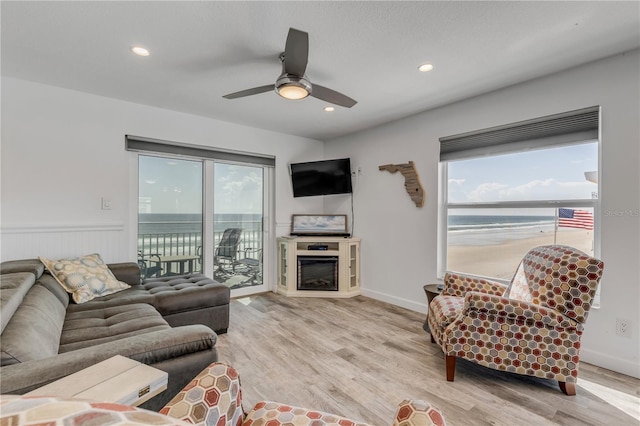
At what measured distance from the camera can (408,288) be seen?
364 cm

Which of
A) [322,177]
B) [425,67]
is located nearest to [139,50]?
[425,67]

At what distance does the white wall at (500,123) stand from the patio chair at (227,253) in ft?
5.48

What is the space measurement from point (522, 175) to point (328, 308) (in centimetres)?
254

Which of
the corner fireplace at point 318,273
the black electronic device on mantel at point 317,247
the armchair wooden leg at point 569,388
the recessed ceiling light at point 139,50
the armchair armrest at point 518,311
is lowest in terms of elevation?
the armchair wooden leg at point 569,388

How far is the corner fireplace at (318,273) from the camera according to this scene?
4.16m

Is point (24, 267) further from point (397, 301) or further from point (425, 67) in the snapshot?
point (397, 301)

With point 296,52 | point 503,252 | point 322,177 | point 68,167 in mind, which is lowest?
point 503,252

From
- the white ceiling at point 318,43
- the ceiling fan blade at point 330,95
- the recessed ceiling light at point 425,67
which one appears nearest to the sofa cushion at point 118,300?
the white ceiling at point 318,43

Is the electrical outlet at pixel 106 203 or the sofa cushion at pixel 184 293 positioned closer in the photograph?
the sofa cushion at pixel 184 293

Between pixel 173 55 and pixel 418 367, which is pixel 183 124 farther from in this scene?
pixel 418 367

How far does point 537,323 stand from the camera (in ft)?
6.19

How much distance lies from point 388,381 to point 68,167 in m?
3.51

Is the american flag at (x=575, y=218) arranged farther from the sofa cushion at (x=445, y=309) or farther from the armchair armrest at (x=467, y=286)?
the sofa cushion at (x=445, y=309)

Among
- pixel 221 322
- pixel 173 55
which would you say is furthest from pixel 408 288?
pixel 173 55
